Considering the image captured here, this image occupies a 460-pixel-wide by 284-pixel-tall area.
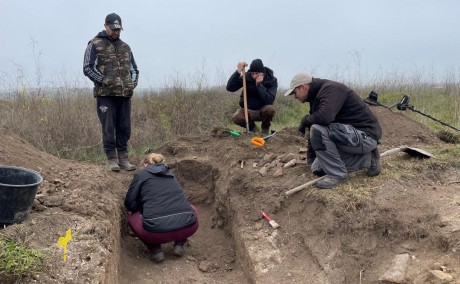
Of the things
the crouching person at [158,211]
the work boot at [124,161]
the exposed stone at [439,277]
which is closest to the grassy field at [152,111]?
the work boot at [124,161]

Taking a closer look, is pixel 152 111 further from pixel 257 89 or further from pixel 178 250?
pixel 178 250

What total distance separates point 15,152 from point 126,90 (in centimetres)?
170

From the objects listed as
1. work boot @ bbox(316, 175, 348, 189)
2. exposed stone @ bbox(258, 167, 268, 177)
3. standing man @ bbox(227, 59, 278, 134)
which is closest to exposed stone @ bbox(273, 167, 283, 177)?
exposed stone @ bbox(258, 167, 268, 177)

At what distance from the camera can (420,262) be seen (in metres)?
3.72

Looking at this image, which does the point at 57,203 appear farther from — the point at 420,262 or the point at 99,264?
the point at 420,262

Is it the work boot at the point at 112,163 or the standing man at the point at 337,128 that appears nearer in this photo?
the standing man at the point at 337,128

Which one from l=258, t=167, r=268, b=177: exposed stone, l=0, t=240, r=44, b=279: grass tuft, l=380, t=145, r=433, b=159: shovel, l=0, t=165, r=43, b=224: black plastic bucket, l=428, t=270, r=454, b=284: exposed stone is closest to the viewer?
l=0, t=240, r=44, b=279: grass tuft

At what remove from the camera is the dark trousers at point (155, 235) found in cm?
498

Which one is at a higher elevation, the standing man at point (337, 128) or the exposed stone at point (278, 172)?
the standing man at point (337, 128)

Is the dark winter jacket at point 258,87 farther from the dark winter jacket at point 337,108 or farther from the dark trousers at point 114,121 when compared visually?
the dark winter jacket at point 337,108

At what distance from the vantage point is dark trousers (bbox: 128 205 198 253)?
16.3 ft

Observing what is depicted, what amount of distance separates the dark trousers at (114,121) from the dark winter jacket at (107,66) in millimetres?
170

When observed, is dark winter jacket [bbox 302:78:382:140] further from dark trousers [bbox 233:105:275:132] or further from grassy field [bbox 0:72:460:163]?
grassy field [bbox 0:72:460:163]

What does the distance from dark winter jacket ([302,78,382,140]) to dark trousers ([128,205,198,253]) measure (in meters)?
1.86
